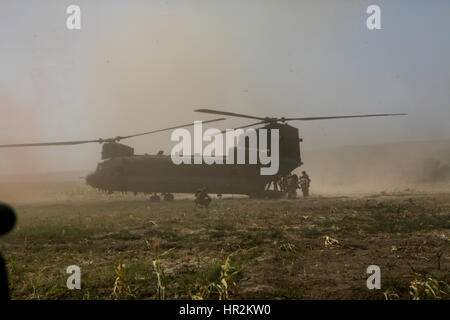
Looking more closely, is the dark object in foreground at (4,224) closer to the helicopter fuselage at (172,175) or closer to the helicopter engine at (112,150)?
the helicopter fuselage at (172,175)

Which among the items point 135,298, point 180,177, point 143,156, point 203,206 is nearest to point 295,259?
point 135,298

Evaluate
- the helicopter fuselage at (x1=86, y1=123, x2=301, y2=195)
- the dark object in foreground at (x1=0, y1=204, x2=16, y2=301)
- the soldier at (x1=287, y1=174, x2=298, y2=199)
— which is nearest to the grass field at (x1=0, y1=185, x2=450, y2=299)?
the dark object in foreground at (x1=0, y1=204, x2=16, y2=301)

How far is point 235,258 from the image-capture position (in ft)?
20.9

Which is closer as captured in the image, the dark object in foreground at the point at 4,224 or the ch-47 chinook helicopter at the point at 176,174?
the dark object in foreground at the point at 4,224

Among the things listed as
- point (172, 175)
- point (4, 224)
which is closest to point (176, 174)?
point (172, 175)

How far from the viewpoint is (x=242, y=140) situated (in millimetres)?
21219

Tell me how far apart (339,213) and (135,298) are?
34.2ft

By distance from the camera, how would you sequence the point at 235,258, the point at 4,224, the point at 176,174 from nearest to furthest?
the point at 4,224, the point at 235,258, the point at 176,174

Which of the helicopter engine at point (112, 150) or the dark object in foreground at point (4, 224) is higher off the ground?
the helicopter engine at point (112, 150)

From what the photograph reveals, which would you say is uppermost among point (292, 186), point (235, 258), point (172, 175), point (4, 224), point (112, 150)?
point (112, 150)

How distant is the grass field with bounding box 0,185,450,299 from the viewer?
4594mm

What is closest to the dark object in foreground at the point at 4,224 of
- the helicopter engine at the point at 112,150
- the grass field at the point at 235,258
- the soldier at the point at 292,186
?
the grass field at the point at 235,258

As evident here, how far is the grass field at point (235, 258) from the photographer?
4594 mm

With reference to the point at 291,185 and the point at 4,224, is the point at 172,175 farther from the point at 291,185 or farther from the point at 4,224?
the point at 4,224
